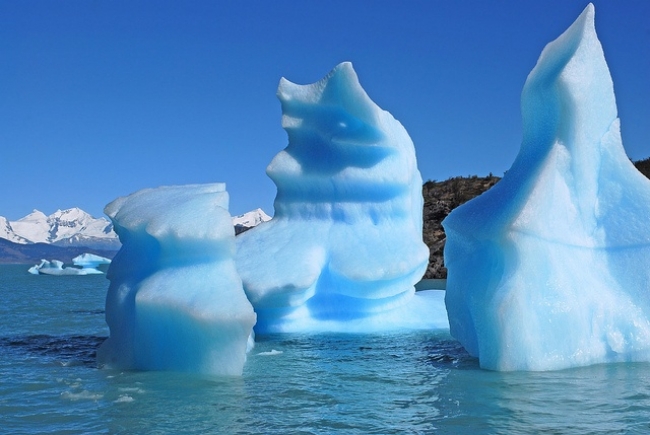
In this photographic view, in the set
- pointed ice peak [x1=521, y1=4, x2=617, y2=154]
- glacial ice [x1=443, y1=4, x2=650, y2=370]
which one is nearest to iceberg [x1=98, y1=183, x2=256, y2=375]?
glacial ice [x1=443, y1=4, x2=650, y2=370]

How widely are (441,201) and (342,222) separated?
27961mm

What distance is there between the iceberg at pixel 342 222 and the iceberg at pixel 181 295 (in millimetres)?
3204

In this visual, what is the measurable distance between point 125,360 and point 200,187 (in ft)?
7.36

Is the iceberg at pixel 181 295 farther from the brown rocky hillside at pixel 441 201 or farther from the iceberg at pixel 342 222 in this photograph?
the brown rocky hillside at pixel 441 201

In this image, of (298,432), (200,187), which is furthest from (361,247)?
(298,432)

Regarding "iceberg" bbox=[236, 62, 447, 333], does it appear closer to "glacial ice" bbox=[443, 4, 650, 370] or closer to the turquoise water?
the turquoise water

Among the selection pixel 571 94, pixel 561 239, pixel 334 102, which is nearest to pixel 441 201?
pixel 334 102

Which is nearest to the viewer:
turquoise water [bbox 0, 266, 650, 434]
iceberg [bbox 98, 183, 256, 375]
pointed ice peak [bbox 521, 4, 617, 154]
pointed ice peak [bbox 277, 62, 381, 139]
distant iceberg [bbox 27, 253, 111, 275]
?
turquoise water [bbox 0, 266, 650, 434]

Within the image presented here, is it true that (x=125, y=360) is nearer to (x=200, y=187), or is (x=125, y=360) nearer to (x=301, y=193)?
(x=200, y=187)

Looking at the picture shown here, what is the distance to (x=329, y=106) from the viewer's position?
13094 mm

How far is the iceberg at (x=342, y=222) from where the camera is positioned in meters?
12.1

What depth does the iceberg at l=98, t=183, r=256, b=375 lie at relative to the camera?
24.5ft

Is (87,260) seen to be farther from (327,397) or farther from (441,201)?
(327,397)

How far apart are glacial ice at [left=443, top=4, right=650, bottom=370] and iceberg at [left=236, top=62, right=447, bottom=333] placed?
292 centimetres
